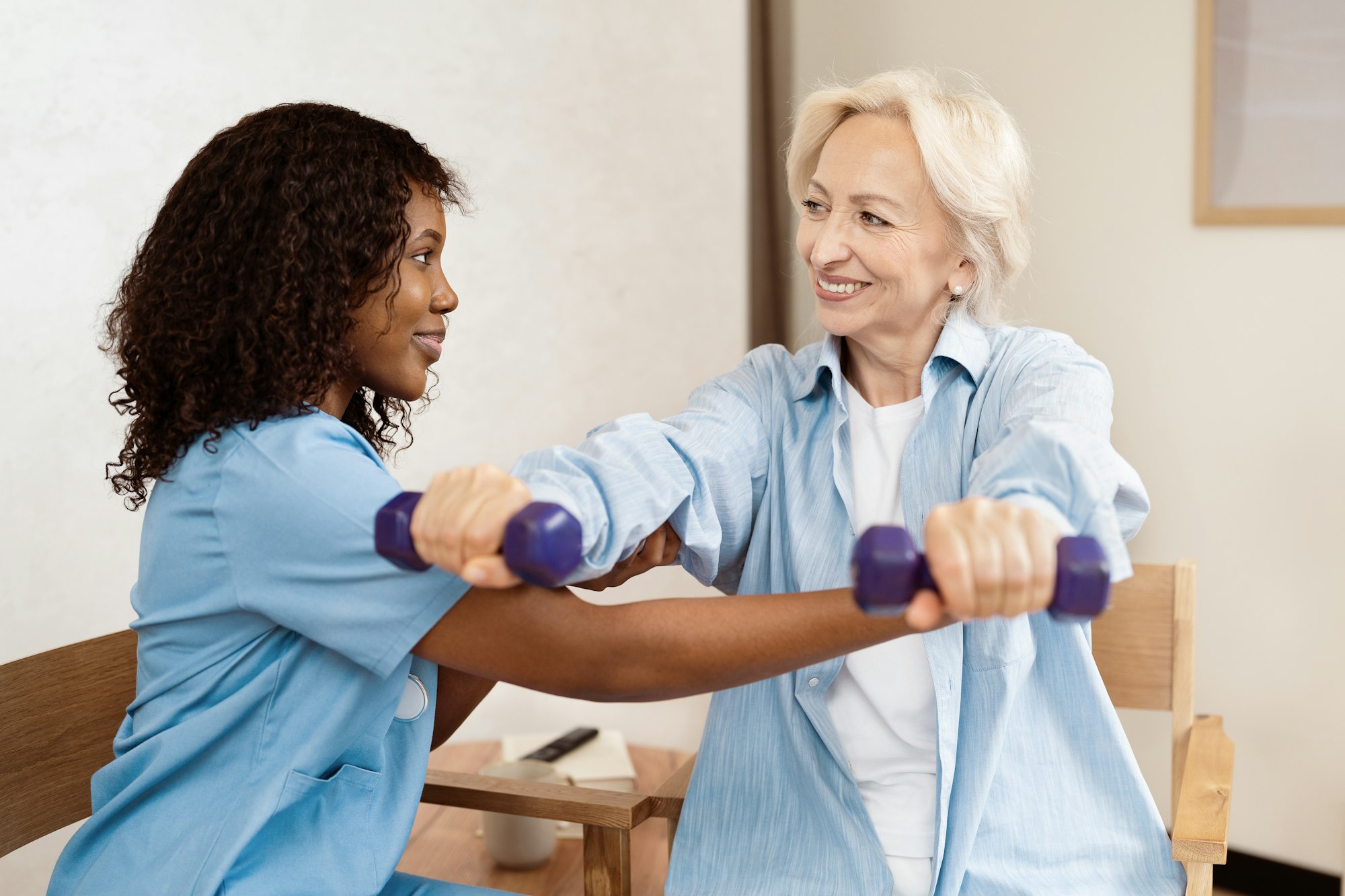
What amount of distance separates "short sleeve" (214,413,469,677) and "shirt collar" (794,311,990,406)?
1.94 ft

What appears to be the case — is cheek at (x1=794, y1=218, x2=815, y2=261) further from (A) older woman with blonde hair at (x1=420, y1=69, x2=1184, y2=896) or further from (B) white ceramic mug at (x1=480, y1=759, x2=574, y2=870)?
(B) white ceramic mug at (x1=480, y1=759, x2=574, y2=870)

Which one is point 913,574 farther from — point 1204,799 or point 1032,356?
point 1204,799

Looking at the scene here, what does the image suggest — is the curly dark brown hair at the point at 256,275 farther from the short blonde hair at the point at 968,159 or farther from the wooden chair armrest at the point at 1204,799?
the wooden chair armrest at the point at 1204,799

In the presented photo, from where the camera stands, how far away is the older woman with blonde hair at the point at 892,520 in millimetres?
1335

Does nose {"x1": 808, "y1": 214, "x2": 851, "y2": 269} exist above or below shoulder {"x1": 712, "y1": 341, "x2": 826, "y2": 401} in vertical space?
above

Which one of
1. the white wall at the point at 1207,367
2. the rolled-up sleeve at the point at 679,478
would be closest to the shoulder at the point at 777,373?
the rolled-up sleeve at the point at 679,478

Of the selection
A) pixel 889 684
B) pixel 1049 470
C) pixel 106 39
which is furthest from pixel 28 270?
pixel 1049 470

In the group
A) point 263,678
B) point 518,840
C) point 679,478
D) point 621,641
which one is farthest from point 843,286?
point 518,840

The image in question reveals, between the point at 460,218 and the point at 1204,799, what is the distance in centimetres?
179

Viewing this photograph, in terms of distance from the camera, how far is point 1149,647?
1713mm

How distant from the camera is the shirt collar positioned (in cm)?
143

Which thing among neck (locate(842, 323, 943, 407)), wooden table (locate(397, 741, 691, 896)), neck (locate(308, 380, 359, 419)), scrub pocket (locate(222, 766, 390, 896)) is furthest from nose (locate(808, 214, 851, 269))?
wooden table (locate(397, 741, 691, 896))

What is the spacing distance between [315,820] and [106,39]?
135 centimetres

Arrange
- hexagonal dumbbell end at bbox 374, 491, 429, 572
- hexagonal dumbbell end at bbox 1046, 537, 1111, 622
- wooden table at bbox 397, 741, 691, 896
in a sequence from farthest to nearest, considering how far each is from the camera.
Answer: wooden table at bbox 397, 741, 691, 896, hexagonal dumbbell end at bbox 374, 491, 429, 572, hexagonal dumbbell end at bbox 1046, 537, 1111, 622
